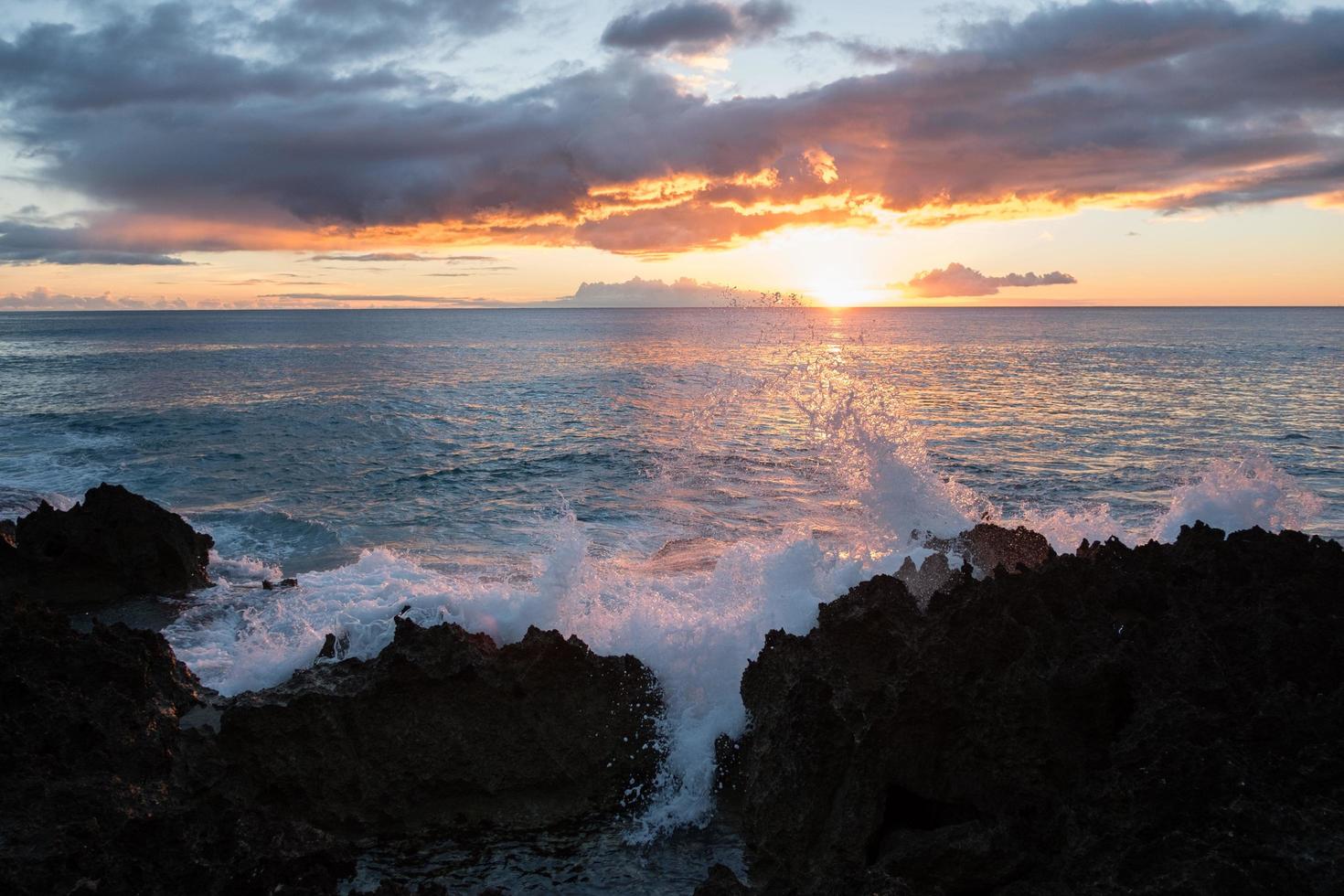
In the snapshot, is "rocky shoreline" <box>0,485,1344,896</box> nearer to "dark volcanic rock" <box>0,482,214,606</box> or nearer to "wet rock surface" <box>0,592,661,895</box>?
"wet rock surface" <box>0,592,661,895</box>

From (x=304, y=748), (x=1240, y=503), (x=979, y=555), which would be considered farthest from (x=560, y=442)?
(x=304, y=748)

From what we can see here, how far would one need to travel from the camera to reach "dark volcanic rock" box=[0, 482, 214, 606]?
42.4ft

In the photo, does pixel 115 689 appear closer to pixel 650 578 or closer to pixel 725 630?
pixel 725 630

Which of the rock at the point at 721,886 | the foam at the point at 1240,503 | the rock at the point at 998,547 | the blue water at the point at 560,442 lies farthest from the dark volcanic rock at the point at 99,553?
the foam at the point at 1240,503

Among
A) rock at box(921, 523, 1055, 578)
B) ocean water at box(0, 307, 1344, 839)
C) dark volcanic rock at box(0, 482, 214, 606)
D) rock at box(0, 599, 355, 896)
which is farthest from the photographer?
dark volcanic rock at box(0, 482, 214, 606)

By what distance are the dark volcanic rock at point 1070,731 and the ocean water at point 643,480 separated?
5.42 ft

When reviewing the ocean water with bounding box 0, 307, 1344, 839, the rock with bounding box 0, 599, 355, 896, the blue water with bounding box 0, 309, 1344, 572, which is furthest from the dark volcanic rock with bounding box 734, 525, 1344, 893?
the blue water with bounding box 0, 309, 1344, 572

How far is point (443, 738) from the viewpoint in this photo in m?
8.27

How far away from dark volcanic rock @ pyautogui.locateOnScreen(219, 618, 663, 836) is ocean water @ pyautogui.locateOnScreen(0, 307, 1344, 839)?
0.68m

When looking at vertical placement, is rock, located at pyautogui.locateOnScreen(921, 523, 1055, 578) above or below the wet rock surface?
above

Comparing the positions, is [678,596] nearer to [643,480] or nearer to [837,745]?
[837,745]

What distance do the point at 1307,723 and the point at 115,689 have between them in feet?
27.8

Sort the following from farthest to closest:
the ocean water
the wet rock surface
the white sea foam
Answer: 1. the ocean water
2. the white sea foam
3. the wet rock surface

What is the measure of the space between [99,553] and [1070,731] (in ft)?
43.7
